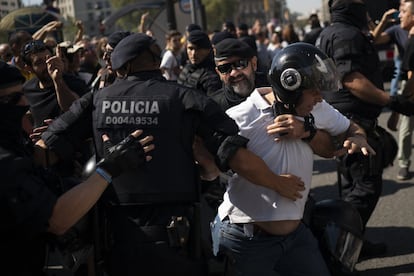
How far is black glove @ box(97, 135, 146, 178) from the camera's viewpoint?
7.90 feet

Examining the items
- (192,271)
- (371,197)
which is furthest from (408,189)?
(192,271)

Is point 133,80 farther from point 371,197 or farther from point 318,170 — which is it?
point 318,170

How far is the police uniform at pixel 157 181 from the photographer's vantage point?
257cm

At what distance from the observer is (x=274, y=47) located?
1345cm

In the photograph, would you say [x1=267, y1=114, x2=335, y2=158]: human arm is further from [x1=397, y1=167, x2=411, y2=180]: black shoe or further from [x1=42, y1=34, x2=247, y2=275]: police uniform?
[x1=397, y1=167, x2=411, y2=180]: black shoe

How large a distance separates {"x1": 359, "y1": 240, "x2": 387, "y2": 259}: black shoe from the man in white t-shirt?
1.85 metres

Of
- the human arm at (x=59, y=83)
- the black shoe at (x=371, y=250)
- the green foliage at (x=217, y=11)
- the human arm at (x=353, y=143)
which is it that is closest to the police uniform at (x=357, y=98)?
the black shoe at (x=371, y=250)

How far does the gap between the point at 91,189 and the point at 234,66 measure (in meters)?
1.81

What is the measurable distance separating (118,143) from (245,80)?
153 centimetres

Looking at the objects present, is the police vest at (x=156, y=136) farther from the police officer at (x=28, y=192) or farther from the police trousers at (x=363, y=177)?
the police trousers at (x=363, y=177)

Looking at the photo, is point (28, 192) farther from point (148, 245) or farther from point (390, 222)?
point (390, 222)

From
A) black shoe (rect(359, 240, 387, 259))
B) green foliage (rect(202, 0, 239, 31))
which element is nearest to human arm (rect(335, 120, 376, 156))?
black shoe (rect(359, 240, 387, 259))

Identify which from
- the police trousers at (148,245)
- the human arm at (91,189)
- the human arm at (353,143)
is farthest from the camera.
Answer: the human arm at (353,143)

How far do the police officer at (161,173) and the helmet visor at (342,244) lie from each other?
352mm
